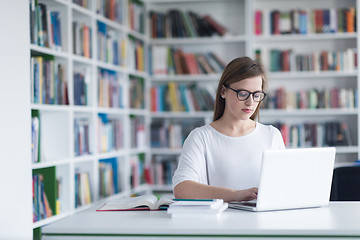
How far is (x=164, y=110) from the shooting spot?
511 centimetres

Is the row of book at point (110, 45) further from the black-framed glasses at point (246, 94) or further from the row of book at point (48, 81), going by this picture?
the black-framed glasses at point (246, 94)

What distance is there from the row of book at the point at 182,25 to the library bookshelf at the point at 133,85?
39 mm

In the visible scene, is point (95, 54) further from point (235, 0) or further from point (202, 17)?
point (235, 0)

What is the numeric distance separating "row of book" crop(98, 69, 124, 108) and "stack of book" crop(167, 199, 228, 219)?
240 cm

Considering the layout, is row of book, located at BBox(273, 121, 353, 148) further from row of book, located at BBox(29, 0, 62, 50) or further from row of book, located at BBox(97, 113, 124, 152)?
row of book, located at BBox(29, 0, 62, 50)

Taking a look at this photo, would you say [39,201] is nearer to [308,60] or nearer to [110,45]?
[110,45]

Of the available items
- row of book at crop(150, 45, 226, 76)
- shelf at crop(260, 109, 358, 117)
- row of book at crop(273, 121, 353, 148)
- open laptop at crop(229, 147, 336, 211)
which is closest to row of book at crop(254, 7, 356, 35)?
row of book at crop(150, 45, 226, 76)

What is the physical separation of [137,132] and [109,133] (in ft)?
2.10

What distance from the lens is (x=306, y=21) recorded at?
493cm

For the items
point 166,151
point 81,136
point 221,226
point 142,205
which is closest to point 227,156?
point 142,205

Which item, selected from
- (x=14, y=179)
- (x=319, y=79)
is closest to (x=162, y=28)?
(x=319, y=79)

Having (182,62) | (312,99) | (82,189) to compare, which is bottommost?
(82,189)

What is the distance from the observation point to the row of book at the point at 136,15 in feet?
15.6

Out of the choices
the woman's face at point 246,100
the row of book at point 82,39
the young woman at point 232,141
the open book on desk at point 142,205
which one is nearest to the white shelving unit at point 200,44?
the row of book at point 82,39
